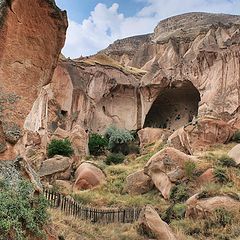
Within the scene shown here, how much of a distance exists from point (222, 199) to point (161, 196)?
443 centimetres

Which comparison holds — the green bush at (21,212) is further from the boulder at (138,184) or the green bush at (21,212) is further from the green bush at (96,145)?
the green bush at (96,145)

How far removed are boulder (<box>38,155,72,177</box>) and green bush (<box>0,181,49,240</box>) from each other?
12478 millimetres

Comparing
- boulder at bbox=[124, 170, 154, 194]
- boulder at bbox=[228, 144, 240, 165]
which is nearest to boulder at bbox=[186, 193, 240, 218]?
boulder at bbox=[228, 144, 240, 165]

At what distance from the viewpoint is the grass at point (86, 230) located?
26.1ft

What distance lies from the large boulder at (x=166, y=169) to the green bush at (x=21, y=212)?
9.50m

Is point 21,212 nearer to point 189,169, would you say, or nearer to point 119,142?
point 189,169

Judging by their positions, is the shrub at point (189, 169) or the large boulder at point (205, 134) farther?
the large boulder at point (205, 134)

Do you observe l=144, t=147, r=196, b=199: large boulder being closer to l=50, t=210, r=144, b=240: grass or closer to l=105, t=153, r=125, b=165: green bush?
l=50, t=210, r=144, b=240: grass

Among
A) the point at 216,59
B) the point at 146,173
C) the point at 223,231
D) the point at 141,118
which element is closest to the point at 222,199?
the point at 223,231

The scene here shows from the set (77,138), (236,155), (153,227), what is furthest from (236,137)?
(153,227)

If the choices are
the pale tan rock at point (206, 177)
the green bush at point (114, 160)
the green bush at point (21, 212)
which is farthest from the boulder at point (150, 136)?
the green bush at point (21, 212)

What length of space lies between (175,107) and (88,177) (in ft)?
59.0

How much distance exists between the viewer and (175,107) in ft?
112

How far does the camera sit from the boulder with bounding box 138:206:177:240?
8750 millimetres
